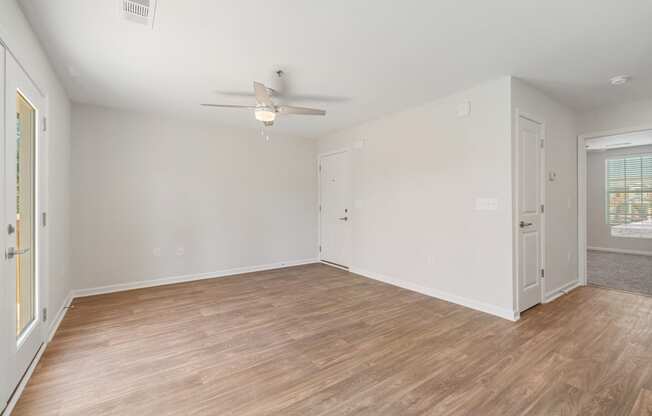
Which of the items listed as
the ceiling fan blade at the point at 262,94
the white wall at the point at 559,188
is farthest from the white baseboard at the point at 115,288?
the white wall at the point at 559,188

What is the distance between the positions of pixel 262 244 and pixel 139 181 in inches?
86.3

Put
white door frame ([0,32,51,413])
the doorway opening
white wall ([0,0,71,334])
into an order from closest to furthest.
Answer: white wall ([0,0,71,334])
white door frame ([0,32,51,413])
the doorway opening

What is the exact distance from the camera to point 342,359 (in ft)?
7.68

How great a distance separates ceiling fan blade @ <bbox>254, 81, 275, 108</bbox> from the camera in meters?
2.55

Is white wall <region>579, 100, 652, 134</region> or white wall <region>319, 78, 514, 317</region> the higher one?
white wall <region>579, 100, 652, 134</region>

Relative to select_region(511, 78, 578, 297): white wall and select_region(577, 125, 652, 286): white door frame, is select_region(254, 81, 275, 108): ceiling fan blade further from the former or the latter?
select_region(577, 125, 652, 286): white door frame

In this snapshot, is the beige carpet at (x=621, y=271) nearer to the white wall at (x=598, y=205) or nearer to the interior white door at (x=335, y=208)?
the white wall at (x=598, y=205)

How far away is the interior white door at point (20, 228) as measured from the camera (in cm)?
180

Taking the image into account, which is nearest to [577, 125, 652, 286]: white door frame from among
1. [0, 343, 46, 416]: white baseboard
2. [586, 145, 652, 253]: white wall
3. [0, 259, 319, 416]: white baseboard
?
[586, 145, 652, 253]: white wall

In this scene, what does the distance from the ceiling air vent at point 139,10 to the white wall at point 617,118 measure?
542 centimetres

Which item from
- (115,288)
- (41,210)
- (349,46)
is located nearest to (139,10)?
(349,46)

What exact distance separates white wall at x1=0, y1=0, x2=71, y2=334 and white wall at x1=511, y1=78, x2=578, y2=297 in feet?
14.4

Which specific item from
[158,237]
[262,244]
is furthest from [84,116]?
[262,244]

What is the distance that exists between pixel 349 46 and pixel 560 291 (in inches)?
161
